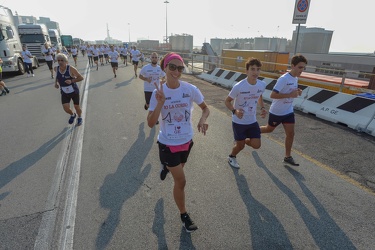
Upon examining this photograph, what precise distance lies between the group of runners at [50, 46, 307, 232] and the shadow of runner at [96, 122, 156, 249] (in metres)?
0.84

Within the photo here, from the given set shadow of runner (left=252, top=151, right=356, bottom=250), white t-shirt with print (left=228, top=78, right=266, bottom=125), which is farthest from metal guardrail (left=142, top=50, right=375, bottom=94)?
shadow of runner (left=252, top=151, right=356, bottom=250)

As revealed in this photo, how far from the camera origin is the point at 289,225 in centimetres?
288

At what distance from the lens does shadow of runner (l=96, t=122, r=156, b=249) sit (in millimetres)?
2799

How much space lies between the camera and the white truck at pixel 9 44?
14.5 m

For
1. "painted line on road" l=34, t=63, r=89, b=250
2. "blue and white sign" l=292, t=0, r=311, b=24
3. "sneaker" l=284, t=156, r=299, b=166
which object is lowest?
"painted line on road" l=34, t=63, r=89, b=250

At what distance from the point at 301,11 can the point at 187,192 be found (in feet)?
27.9

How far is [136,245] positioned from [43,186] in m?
2.10

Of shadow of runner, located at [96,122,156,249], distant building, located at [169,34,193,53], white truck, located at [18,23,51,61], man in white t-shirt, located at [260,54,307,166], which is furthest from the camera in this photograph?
distant building, located at [169,34,193,53]

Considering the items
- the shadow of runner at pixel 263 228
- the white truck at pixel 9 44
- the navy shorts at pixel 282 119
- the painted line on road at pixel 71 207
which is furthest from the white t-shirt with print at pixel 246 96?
the white truck at pixel 9 44

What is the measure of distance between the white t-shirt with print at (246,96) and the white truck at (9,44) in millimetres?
16848

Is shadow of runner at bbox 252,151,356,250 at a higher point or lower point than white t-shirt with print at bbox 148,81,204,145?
lower

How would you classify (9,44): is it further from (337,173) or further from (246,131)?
(337,173)

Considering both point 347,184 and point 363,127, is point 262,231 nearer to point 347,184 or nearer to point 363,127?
point 347,184

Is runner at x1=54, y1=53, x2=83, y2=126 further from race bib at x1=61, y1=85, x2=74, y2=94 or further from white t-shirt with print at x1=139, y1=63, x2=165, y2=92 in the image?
white t-shirt with print at x1=139, y1=63, x2=165, y2=92
